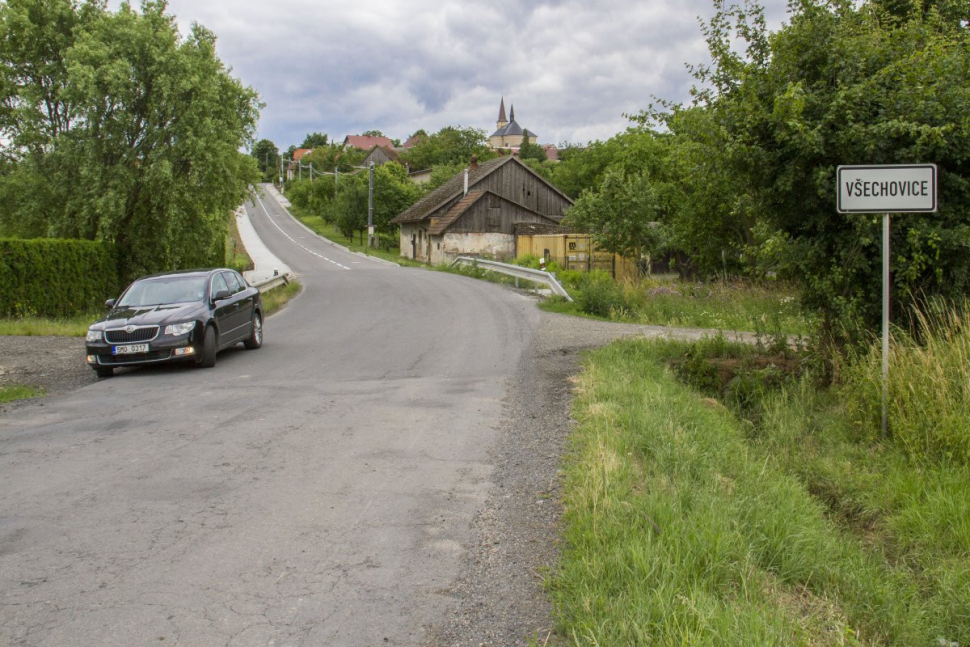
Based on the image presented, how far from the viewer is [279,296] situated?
25406mm

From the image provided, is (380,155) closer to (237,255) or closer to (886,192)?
(237,255)

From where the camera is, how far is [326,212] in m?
89.5

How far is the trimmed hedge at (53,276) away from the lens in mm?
18844

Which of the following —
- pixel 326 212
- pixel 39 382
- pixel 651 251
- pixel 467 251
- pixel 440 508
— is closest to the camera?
pixel 440 508

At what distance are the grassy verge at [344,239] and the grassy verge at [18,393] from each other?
138 ft

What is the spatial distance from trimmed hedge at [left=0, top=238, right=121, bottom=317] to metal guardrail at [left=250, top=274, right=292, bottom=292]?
14.6 ft

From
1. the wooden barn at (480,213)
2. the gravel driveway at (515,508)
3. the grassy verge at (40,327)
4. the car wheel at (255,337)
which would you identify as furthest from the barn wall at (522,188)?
the gravel driveway at (515,508)

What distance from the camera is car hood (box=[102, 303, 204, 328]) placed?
12.1 metres

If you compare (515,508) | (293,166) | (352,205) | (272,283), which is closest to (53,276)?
(272,283)

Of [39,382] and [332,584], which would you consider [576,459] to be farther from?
[39,382]

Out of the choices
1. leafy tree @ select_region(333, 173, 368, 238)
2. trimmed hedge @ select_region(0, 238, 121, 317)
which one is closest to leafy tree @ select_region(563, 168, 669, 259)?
trimmed hedge @ select_region(0, 238, 121, 317)

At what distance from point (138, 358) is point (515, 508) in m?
8.32

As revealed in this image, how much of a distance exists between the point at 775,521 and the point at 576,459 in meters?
1.95

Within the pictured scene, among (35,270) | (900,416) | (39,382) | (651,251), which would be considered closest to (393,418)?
(900,416)
